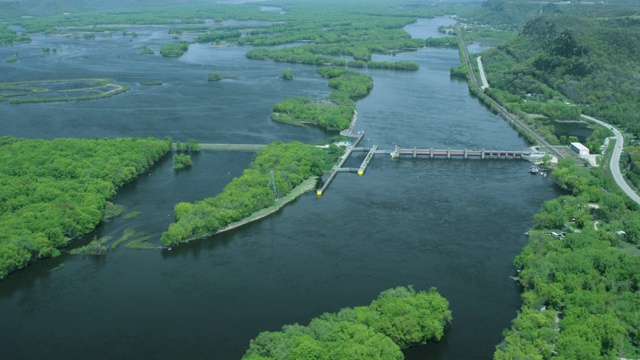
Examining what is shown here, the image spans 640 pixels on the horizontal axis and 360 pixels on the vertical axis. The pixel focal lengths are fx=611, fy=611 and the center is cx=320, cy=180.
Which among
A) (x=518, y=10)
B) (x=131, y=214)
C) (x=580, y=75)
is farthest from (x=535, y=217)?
(x=518, y=10)

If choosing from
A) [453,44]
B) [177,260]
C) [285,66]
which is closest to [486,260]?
[177,260]

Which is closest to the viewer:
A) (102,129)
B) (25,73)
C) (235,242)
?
(235,242)

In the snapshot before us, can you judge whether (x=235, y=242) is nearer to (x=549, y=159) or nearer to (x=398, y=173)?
(x=398, y=173)

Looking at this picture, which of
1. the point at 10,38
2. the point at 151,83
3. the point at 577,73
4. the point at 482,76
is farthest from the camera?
the point at 10,38

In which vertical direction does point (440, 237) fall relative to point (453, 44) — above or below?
below

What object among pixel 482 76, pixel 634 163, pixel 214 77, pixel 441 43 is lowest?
pixel 634 163

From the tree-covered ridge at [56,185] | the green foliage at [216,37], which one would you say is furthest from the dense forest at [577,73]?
the green foliage at [216,37]

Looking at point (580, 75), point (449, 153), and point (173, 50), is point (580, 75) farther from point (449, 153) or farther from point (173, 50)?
point (173, 50)
